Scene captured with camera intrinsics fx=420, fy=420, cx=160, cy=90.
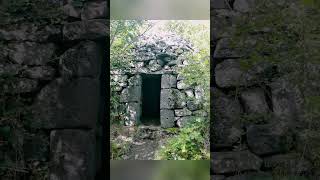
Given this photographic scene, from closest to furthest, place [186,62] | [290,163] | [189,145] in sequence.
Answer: [290,163] < [189,145] < [186,62]

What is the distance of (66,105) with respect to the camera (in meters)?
2.19

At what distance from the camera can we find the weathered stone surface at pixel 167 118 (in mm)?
4602

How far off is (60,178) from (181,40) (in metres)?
2.69

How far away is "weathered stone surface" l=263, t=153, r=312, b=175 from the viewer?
2164mm

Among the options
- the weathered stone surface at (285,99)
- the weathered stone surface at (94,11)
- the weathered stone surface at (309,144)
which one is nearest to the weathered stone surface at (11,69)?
the weathered stone surface at (94,11)

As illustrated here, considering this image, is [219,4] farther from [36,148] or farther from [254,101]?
[36,148]

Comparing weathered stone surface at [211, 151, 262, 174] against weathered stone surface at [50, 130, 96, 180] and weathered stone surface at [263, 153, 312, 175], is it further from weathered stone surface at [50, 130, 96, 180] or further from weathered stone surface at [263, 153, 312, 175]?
weathered stone surface at [50, 130, 96, 180]

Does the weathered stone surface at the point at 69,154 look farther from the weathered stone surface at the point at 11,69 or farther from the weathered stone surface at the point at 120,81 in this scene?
the weathered stone surface at the point at 120,81

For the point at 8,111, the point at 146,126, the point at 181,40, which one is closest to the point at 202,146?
the point at 146,126

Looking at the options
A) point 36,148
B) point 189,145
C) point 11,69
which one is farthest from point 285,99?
point 189,145

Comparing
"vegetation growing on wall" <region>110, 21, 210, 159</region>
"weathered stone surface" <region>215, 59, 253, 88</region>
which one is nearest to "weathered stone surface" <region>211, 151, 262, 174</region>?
"weathered stone surface" <region>215, 59, 253, 88</region>

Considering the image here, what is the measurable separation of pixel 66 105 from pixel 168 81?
250cm

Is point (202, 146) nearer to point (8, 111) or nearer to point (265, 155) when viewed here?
point (265, 155)

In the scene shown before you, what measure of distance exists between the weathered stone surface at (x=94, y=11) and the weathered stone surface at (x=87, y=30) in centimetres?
3
